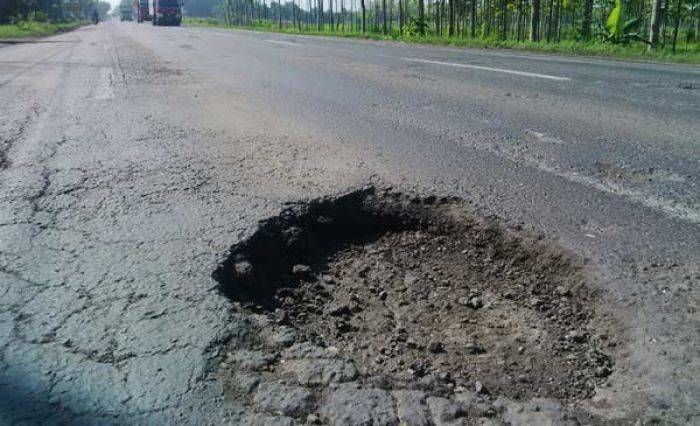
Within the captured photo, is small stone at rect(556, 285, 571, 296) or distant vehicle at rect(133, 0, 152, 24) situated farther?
distant vehicle at rect(133, 0, 152, 24)

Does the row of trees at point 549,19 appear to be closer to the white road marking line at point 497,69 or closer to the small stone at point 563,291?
the white road marking line at point 497,69

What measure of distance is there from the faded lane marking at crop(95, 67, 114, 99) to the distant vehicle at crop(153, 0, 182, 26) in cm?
3561

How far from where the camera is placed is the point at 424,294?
2.29m

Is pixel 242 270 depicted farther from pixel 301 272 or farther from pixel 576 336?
pixel 576 336

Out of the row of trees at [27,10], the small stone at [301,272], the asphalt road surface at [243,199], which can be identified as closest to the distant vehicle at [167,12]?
the row of trees at [27,10]

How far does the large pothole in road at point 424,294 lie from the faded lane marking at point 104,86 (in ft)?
15.9

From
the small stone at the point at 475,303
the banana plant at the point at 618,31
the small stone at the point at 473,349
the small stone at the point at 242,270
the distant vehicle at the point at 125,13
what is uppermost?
the distant vehicle at the point at 125,13

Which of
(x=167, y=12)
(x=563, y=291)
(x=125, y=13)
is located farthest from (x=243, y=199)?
(x=125, y=13)

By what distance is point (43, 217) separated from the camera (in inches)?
109

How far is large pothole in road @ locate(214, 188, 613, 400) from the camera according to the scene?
1752mm

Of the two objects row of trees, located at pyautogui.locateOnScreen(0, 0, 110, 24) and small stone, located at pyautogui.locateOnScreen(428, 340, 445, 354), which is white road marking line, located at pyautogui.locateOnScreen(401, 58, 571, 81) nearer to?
small stone, located at pyautogui.locateOnScreen(428, 340, 445, 354)

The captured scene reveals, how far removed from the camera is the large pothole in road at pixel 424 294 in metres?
1.75

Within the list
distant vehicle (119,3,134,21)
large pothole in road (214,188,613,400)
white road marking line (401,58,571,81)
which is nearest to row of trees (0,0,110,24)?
distant vehicle (119,3,134,21)

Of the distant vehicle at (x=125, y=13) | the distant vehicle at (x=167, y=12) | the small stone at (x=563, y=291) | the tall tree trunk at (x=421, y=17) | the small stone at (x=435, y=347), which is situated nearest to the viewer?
the small stone at (x=435, y=347)
